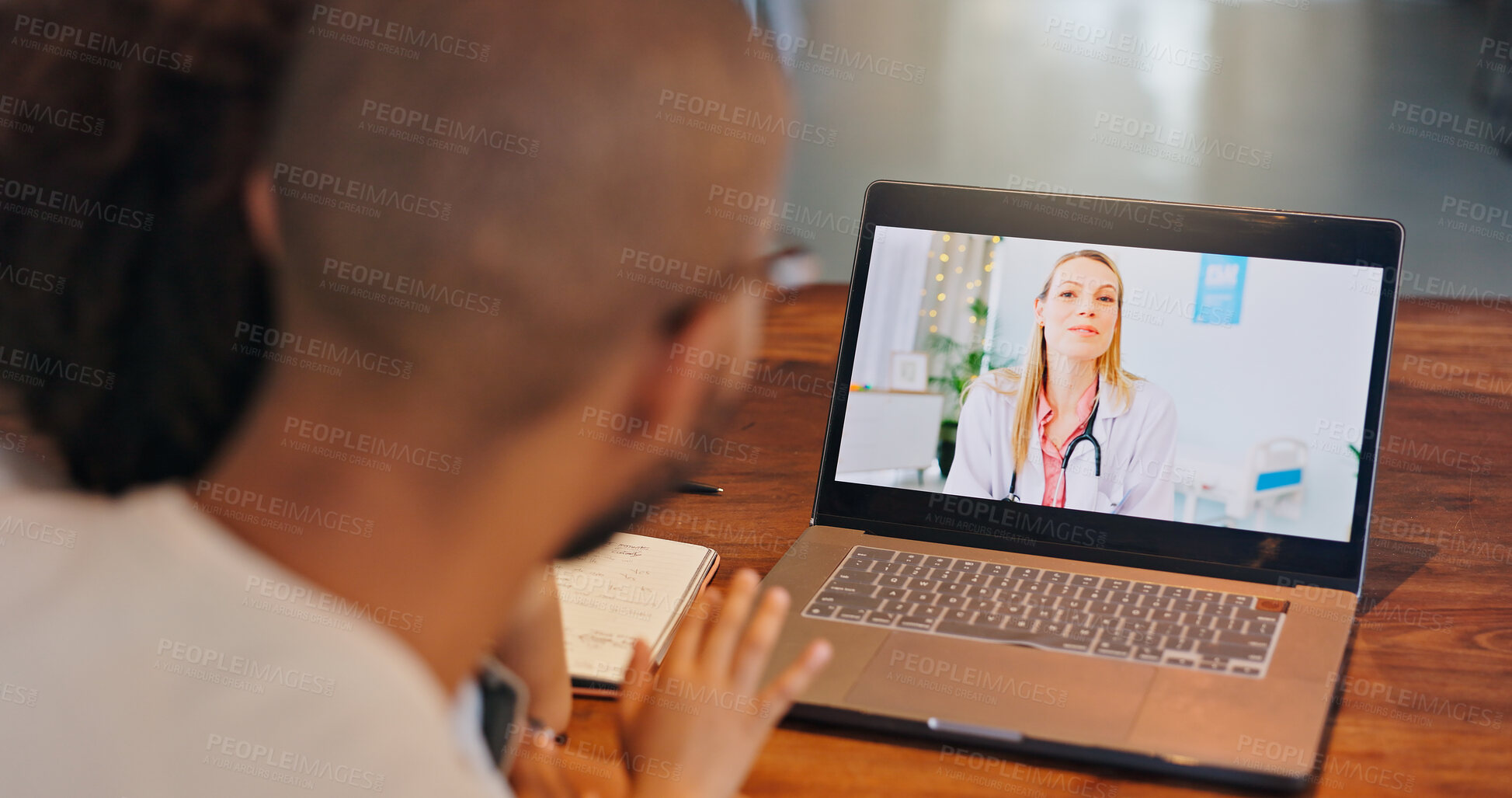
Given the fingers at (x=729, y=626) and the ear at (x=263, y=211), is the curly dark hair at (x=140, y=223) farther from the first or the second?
the fingers at (x=729, y=626)

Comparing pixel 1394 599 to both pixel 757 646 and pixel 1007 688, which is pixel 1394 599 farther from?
pixel 757 646

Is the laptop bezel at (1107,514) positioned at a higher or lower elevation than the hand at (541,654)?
higher

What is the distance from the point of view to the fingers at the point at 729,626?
54 centimetres

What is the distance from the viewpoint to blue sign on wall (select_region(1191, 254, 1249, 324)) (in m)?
0.84

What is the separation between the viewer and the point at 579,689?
677 millimetres

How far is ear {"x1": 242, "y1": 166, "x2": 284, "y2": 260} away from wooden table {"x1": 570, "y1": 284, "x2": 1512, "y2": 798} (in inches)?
15.9

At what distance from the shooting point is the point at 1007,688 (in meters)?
0.64

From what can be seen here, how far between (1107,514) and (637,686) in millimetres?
442

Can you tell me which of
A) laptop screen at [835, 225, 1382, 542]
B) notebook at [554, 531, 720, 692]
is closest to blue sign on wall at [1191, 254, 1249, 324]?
laptop screen at [835, 225, 1382, 542]

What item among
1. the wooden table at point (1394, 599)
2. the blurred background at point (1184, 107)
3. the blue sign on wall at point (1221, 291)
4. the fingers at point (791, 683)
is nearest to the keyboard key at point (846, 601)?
the wooden table at point (1394, 599)

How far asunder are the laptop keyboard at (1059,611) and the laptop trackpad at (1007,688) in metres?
0.02

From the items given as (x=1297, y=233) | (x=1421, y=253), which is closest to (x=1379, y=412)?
(x=1297, y=233)

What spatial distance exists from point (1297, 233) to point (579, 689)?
67 cm

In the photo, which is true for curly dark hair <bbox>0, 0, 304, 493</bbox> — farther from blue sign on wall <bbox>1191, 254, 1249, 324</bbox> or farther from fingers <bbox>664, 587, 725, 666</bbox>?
Result: blue sign on wall <bbox>1191, 254, 1249, 324</bbox>
